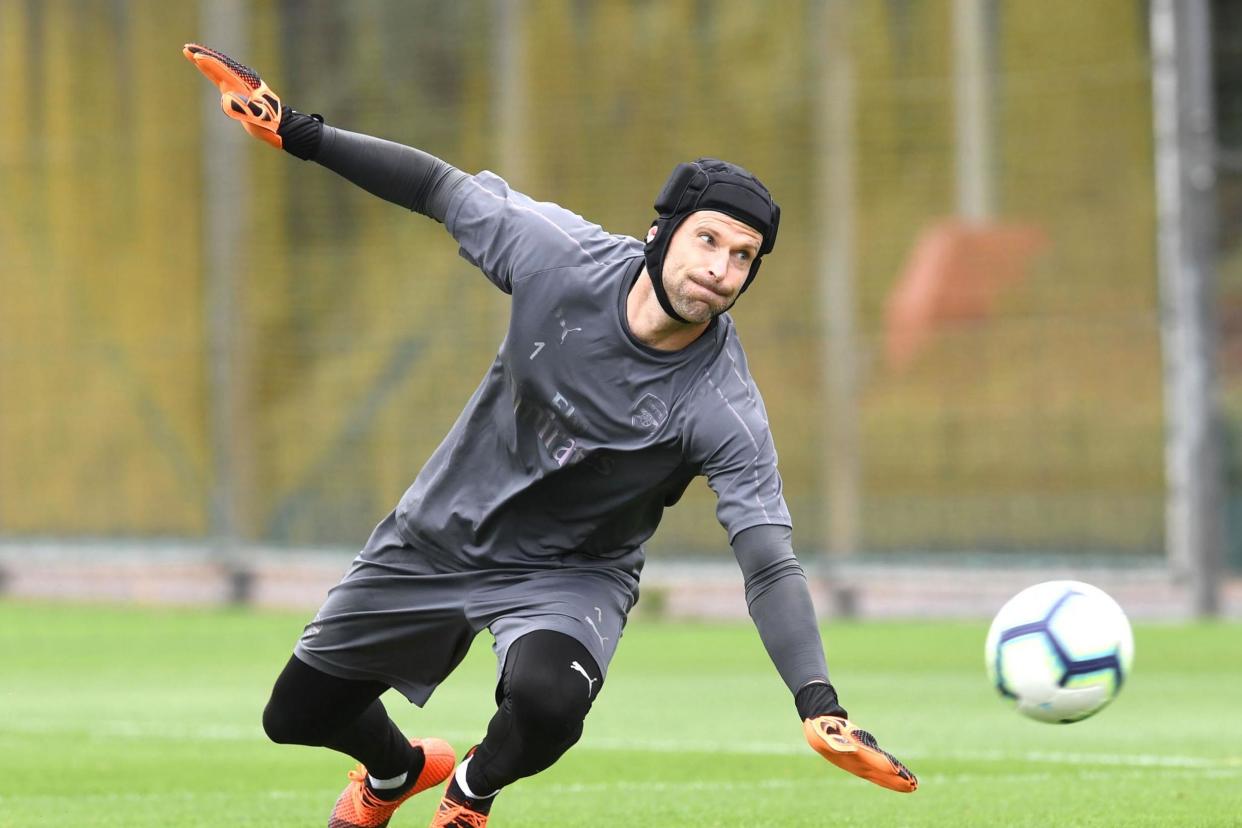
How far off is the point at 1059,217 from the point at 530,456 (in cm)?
1176

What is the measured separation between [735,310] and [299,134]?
1257cm

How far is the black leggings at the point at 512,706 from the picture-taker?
20.7ft

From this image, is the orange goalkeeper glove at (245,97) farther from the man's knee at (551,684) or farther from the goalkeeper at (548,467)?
the man's knee at (551,684)

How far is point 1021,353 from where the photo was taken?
17.8 meters

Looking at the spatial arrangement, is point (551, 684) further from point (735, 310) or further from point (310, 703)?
point (735, 310)

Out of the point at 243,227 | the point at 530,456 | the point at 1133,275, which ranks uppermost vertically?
the point at 1133,275

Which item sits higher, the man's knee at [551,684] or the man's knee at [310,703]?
the man's knee at [551,684]

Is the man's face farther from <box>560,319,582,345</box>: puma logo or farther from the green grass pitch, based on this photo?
the green grass pitch

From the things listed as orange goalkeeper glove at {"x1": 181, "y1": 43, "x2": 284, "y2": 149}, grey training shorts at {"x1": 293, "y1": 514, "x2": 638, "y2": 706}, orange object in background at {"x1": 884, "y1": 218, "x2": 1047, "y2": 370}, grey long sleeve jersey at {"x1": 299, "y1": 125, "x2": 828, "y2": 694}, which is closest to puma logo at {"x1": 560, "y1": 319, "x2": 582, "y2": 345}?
grey long sleeve jersey at {"x1": 299, "y1": 125, "x2": 828, "y2": 694}

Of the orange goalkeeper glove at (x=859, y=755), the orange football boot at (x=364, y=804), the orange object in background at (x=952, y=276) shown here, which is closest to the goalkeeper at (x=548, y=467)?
the orange football boot at (x=364, y=804)

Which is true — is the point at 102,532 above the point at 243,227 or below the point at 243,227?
below

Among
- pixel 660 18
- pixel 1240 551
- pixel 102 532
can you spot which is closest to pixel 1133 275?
pixel 1240 551

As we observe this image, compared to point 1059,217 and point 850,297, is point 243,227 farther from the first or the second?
point 1059,217

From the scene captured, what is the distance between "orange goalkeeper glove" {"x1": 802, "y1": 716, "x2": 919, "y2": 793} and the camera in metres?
5.40
